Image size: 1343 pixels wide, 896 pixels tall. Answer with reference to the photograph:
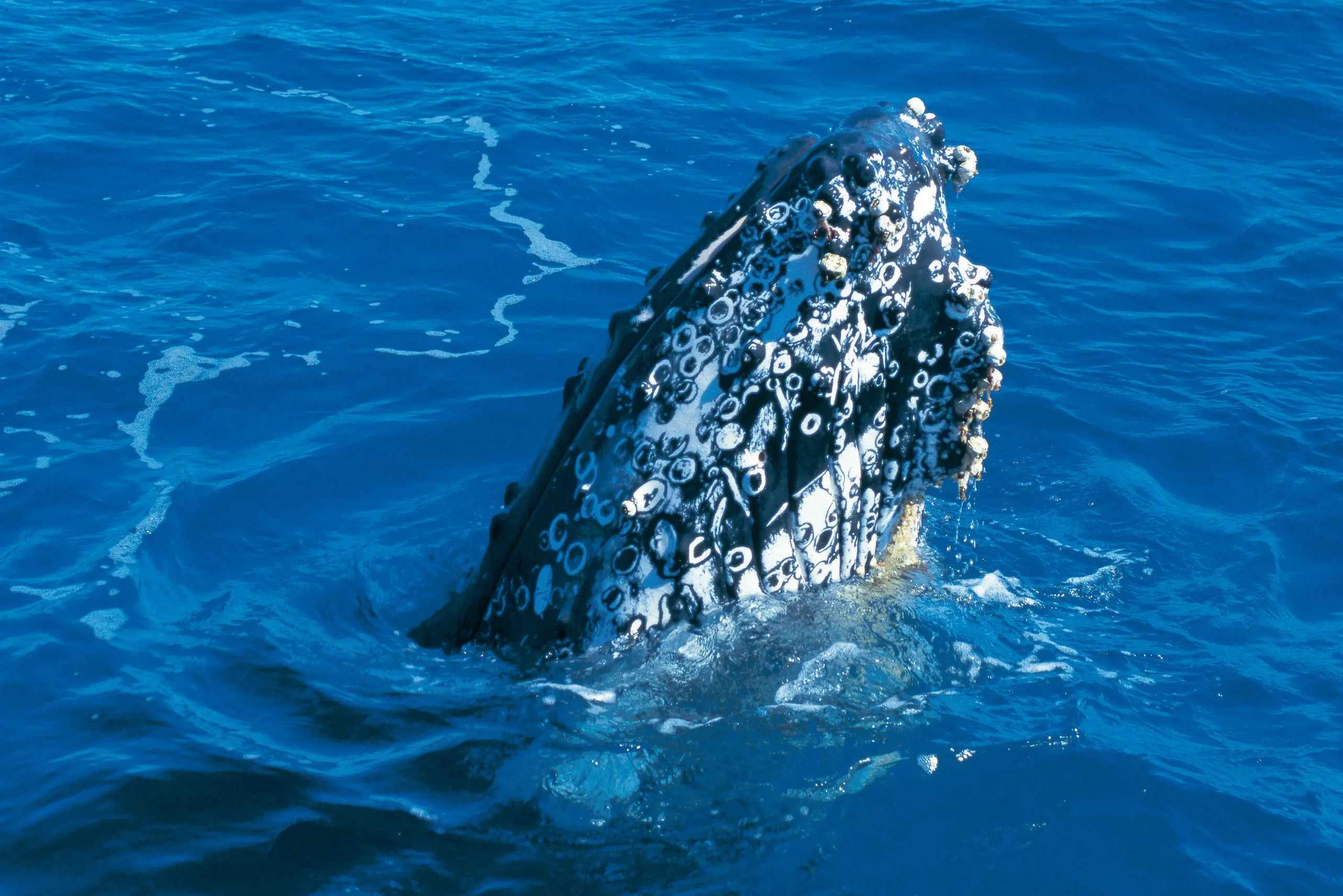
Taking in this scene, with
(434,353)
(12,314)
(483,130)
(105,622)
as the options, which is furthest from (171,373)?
(483,130)

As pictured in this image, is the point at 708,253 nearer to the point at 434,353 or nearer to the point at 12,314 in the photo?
the point at 434,353

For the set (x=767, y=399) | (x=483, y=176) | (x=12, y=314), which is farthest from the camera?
(x=483, y=176)

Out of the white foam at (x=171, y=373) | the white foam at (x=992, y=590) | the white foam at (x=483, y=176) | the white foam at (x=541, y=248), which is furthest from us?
the white foam at (x=483, y=176)

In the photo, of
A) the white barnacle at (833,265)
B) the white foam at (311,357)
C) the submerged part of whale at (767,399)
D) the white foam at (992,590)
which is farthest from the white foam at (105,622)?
the white foam at (992,590)

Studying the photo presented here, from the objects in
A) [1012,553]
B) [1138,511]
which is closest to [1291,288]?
[1138,511]

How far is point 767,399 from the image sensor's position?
5.71 m

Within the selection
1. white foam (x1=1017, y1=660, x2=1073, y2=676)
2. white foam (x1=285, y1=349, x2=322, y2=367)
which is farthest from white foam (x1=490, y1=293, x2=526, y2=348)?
white foam (x1=1017, y1=660, x2=1073, y2=676)

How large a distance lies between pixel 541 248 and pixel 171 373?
417 cm

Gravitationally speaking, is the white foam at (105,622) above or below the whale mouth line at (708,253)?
below

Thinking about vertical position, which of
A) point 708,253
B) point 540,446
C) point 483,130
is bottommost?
point 540,446

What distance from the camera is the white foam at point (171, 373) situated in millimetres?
10633

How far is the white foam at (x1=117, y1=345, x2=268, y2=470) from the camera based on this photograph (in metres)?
10.6

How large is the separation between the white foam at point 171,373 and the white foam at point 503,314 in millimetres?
2040

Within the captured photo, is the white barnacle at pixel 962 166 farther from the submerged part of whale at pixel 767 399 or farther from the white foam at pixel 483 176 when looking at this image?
the white foam at pixel 483 176
